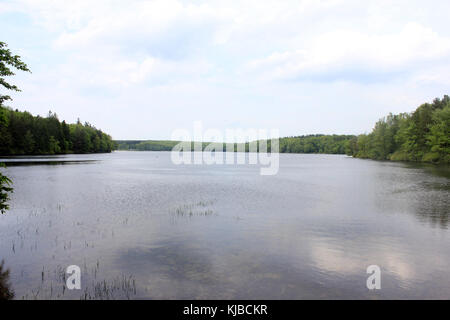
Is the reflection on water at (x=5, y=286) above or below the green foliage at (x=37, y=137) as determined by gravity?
below

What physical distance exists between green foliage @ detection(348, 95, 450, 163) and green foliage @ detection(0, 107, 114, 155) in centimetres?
12871

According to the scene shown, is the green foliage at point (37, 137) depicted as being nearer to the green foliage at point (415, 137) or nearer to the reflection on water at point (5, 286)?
the reflection on water at point (5, 286)

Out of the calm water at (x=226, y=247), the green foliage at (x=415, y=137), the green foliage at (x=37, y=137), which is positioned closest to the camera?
the calm water at (x=226, y=247)

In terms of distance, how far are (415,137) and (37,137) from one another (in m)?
145

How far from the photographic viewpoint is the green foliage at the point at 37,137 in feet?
376

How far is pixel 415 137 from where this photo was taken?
97812 millimetres

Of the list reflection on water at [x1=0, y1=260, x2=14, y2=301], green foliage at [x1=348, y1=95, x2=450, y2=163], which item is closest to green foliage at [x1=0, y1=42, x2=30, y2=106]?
reflection on water at [x1=0, y1=260, x2=14, y2=301]

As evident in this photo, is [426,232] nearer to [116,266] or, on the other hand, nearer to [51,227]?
[116,266]

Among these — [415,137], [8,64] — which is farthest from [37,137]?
[415,137]

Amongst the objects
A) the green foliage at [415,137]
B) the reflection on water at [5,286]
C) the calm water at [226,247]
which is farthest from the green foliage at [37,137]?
the green foliage at [415,137]

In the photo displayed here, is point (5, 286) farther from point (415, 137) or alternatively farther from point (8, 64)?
point (415, 137)

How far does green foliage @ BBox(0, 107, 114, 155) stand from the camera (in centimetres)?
11462

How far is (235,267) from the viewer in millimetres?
12328

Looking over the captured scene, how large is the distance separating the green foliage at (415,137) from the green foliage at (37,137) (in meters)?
129
